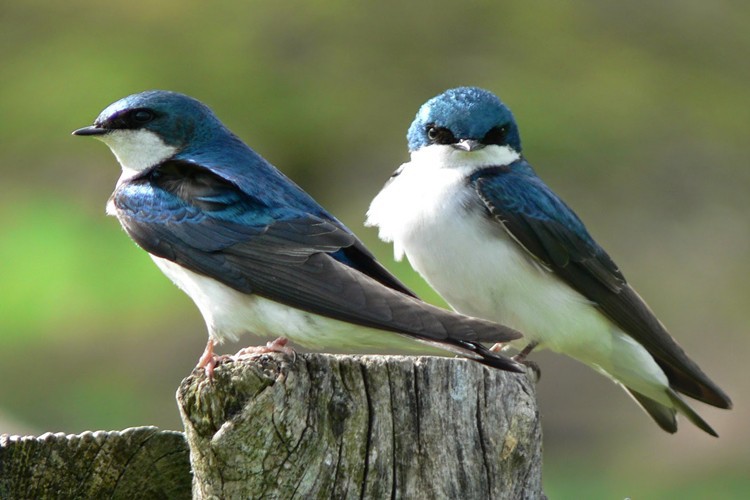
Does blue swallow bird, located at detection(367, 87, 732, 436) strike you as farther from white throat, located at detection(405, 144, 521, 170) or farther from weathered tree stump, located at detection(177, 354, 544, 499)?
weathered tree stump, located at detection(177, 354, 544, 499)

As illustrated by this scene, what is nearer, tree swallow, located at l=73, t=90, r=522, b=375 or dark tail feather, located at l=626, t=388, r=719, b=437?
tree swallow, located at l=73, t=90, r=522, b=375

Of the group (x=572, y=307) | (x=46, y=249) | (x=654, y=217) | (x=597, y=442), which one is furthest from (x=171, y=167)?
(x=654, y=217)

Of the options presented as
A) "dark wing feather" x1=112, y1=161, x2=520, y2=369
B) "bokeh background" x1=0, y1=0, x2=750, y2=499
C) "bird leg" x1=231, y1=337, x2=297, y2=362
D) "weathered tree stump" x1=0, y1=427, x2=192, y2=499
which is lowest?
"bokeh background" x1=0, y1=0, x2=750, y2=499

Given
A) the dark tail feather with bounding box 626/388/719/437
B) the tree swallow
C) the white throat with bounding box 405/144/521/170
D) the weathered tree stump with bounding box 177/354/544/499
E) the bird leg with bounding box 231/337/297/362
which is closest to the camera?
the weathered tree stump with bounding box 177/354/544/499

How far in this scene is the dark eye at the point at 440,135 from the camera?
4309 millimetres

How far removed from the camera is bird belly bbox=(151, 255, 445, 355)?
3.41m

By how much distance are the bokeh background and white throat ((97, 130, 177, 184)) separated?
4.43 m

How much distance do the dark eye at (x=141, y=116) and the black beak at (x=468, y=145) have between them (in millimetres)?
963

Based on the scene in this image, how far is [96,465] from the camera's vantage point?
2.92 m

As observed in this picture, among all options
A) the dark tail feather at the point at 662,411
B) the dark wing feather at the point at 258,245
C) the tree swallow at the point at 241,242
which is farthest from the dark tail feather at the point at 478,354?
the dark tail feather at the point at 662,411

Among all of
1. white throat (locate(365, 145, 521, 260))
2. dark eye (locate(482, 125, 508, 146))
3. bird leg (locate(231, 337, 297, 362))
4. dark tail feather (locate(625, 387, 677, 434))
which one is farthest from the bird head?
dark tail feather (locate(625, 387, 677, 434))

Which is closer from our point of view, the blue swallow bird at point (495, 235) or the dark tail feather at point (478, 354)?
the dark tail feather at point (478, 354)

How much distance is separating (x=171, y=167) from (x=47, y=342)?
5.39 metres

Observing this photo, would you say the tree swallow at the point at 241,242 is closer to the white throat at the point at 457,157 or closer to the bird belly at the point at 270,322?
the bird belly at the point at 270,322
